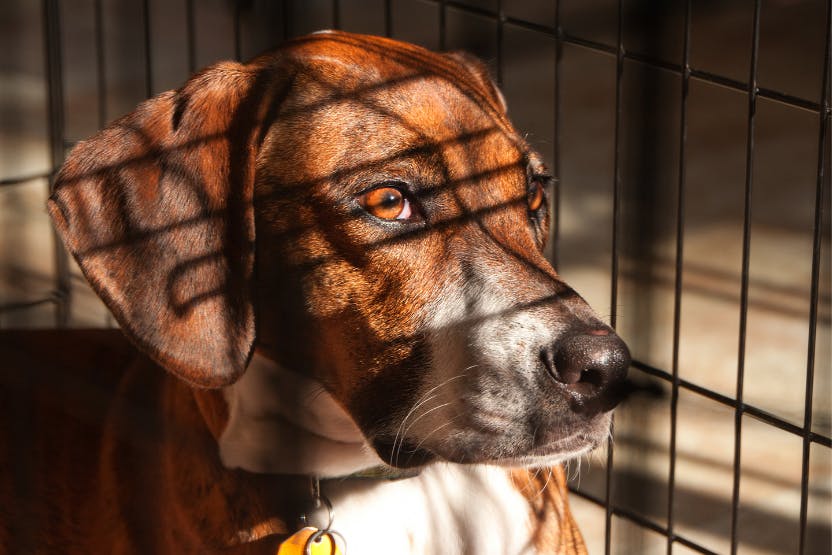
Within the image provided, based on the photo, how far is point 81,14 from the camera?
529 cm

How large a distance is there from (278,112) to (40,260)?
2119 mm

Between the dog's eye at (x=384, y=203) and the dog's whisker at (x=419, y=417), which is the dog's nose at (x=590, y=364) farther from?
the dog's eye at (x=384, y=203)

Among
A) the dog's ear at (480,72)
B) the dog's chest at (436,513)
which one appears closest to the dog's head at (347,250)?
the dog's chest at (436,513)

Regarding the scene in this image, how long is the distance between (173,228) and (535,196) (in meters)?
0.57

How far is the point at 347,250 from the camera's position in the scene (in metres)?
1.63

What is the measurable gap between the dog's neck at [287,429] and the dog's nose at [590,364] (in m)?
0.35

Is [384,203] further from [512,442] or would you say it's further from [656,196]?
[656,196]

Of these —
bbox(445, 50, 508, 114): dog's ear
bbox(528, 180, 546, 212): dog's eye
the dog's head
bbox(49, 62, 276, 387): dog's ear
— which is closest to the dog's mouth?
the dog's head

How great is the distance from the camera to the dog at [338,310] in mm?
1555

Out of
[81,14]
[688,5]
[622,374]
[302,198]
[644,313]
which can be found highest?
[688,5]

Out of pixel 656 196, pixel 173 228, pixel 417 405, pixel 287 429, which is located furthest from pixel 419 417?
pixel 656 196

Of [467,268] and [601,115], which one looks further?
[601,115]

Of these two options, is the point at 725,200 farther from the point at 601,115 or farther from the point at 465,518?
the point at 465,518

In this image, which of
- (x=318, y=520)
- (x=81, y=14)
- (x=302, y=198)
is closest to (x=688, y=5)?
(x=302, y=198)
